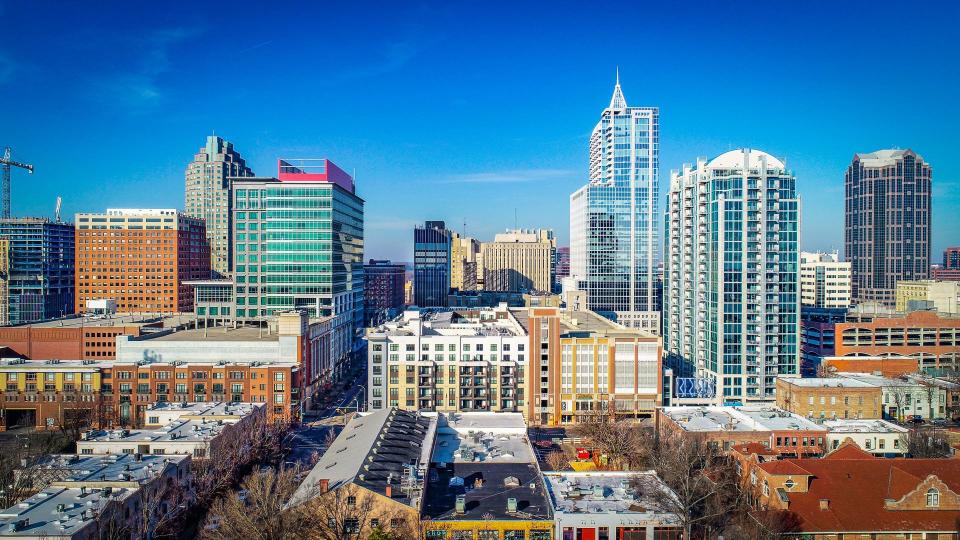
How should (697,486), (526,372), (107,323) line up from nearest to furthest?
1. (697,486)
2. (526,372)
3. (107,323)

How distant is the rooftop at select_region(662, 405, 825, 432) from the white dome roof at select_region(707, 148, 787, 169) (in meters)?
32.4

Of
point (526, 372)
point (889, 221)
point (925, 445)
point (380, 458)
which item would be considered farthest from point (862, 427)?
point (889, 221)

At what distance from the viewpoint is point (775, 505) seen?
40750mm

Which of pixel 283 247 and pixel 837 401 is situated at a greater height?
pixel 283 247

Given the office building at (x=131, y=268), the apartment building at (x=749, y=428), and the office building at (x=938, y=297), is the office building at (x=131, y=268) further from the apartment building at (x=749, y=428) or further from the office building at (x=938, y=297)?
the office building at (x=938, y=297)

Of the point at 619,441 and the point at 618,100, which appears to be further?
the point at 618,100

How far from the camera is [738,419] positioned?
200ft

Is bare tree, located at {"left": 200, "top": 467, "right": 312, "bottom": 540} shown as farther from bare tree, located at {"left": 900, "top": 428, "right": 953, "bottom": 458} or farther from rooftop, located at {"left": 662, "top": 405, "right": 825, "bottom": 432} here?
bare tree, located at {"left": 900, "top": 428, "right": 953, "bottom": 458}

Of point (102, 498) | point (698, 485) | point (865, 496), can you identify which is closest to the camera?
point (102, 498)

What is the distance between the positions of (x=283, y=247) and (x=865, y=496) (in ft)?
268

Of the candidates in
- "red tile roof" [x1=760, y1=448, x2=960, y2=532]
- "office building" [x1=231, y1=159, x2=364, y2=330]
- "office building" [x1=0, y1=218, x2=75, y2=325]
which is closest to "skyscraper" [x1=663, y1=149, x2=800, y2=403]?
"red tile roof" [x1=760, y1=448, x2=960, y2=532]

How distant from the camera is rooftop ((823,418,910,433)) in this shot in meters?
58.3

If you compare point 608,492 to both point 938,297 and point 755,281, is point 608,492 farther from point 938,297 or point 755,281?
point 938,297

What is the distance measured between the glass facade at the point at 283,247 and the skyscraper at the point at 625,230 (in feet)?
215
